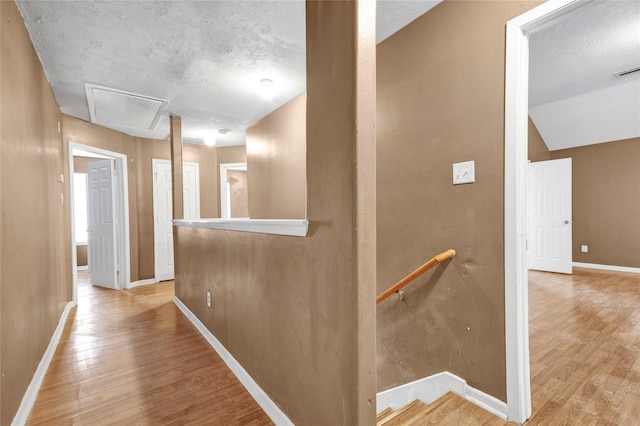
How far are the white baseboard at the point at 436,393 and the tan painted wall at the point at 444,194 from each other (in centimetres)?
4

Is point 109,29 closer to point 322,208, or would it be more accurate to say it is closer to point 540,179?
point 322,208

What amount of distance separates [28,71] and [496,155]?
3029mm

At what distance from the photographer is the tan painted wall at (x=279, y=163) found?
336 cm

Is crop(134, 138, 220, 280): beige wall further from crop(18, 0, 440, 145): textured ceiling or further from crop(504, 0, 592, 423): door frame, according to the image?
crop(504, 0, 592, 423): door frame

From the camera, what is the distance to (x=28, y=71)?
199cm

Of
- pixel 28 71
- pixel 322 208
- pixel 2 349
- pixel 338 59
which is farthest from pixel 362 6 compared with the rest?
pixel 28 71

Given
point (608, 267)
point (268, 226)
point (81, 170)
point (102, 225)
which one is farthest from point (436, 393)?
point (81, 170)

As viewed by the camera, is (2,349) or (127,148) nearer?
(2,349)

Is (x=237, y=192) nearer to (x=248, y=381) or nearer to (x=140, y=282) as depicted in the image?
(x=140, y=282)

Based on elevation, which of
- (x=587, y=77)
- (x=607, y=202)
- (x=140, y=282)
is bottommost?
(x=140, y=282)

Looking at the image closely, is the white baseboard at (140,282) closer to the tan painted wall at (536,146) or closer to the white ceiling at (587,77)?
the white ceiling at (587,77)

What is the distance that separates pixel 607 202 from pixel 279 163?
562 cm

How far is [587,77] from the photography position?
333cm

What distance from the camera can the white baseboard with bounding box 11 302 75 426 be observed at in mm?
1559
